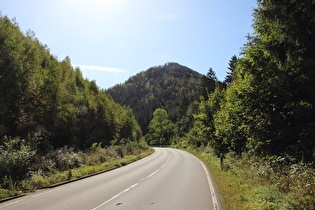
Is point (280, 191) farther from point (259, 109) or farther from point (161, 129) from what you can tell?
point (161, 129)

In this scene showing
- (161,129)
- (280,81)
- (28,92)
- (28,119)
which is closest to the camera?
(280,81)

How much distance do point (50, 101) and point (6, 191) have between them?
34.9 ft

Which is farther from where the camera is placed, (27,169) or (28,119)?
(28,119)

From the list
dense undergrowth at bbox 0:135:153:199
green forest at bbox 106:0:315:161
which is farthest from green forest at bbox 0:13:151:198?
green forest at bbox 106:0:315:161

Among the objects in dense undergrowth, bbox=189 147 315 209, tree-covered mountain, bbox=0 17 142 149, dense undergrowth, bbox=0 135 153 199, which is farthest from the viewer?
tree-covered mountain, bbox=0 17 142 149

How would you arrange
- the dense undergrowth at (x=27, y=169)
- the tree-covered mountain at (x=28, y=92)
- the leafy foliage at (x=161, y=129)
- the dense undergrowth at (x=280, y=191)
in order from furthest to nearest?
the leafy foliage at (x=161, y=129)
the tree-covered mountain at (x=28, y=92)
the dense undergrowth at (x=27, y=169)
the dense undergrowth at (x=280, y=191)

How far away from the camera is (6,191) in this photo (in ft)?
28.7

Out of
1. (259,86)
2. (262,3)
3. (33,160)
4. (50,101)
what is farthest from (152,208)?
(50,101)

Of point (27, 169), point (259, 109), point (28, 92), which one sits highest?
point (28, 92)

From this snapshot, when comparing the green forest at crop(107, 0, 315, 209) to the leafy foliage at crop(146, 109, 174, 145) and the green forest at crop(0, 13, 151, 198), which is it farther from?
the leafy foliage at crop(146, 109, 174, 145)

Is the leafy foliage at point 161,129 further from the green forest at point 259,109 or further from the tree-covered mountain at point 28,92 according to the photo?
the green forest at point 259,109

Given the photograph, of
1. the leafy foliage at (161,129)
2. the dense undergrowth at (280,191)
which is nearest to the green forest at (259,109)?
the dense undergrowth at (280,191)

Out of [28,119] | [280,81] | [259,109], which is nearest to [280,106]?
[259,109]

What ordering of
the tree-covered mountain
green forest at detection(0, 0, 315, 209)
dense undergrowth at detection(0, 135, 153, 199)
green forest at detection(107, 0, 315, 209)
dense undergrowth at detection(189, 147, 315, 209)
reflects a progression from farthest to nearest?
1. the tree-covered mountain
2. dense undergrowth at detection(0, 135, 153, 199)
3. green forest at detection(0, 0, 315, 209)
4. green forest at detection(107, 0, 315, 209)
5. dense undergrowth at detection(189, 147, 315, 209)
